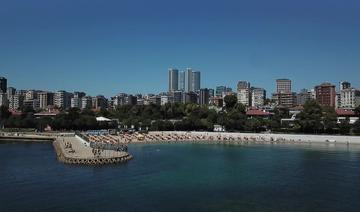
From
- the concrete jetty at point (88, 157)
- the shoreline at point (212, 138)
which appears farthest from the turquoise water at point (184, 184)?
the shoreline at point (212, 138)

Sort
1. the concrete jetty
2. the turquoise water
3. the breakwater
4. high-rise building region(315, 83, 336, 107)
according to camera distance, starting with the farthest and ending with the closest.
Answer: high-rise building region(315, 83, 336, 107)
the breakwater
the concrete jetty
the turquoise water

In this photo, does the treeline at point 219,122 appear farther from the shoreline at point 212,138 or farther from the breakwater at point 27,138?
the breakwater at point 27,138

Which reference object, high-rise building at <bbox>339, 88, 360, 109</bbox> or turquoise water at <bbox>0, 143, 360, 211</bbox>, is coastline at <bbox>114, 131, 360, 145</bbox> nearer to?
turquoise water at <bbox>0, 143, 360, 211</bbox>

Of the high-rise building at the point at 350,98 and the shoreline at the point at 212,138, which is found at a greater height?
the high-rise building at the point at 350,98

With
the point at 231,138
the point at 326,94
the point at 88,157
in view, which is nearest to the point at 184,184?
the point at 88,157

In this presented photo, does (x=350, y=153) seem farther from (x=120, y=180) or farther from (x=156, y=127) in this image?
(x=156, y=127)

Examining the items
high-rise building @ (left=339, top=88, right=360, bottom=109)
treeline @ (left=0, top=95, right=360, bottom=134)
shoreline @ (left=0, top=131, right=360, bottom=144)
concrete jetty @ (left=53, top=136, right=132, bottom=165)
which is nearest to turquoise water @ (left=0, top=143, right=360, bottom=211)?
concrete jetty @ (left=53, top=136, right=132, bottom=165)
